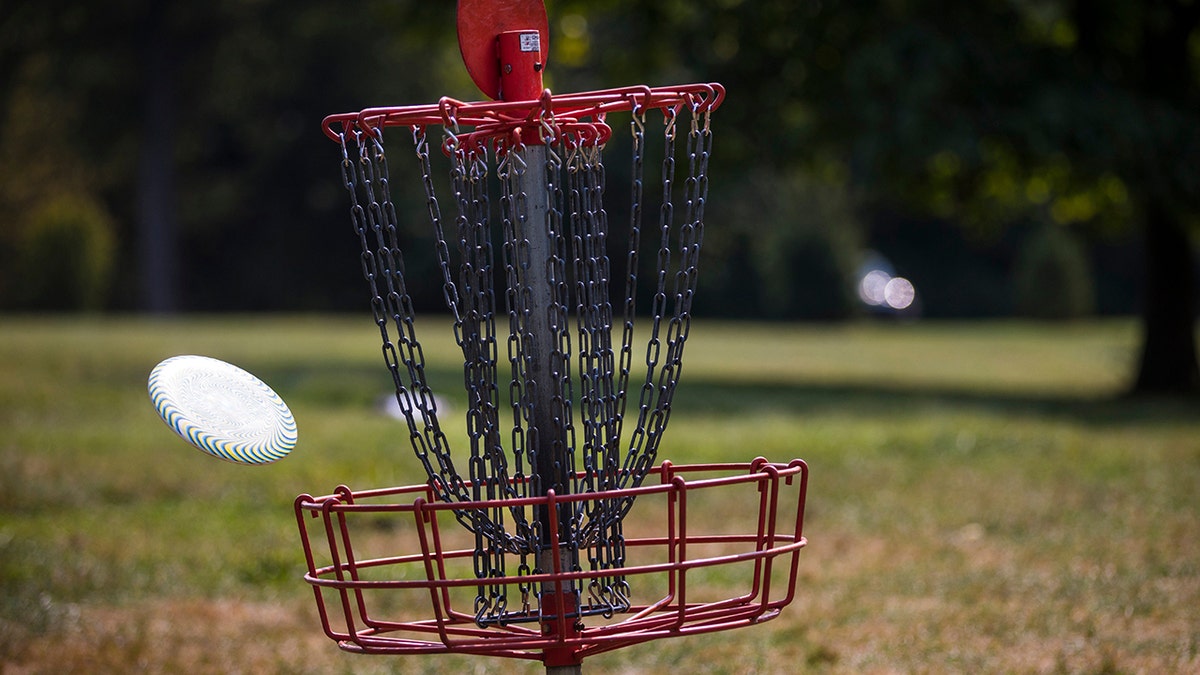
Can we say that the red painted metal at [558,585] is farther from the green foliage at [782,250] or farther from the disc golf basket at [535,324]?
the green foliage at [782,250]

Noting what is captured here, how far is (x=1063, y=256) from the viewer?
3394cm

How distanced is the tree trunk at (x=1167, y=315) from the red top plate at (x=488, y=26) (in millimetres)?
13264

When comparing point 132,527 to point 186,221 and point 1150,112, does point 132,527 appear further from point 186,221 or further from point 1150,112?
point 186,221

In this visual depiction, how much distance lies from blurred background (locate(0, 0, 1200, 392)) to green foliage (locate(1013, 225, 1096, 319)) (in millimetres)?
79

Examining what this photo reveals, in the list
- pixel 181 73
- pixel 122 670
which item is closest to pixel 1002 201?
pixel 122 670

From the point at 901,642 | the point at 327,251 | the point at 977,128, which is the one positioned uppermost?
the point at 977,128

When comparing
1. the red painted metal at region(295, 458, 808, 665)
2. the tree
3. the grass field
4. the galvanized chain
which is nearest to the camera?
the red painted metal at region(295, 458, 808, 665)

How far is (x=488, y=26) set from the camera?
2.83 metres

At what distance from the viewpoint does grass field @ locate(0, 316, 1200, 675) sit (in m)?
4.64

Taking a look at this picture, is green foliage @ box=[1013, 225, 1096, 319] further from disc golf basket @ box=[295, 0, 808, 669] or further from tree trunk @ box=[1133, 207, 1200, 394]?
disc golf basket @ box=[295, 0, 808, 669]

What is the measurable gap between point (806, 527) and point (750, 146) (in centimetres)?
852

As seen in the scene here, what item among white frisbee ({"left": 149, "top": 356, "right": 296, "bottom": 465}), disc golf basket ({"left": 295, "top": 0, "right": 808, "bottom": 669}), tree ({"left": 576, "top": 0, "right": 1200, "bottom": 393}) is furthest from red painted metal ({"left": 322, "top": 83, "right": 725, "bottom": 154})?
tree ({"left": 576, "top": 0, "right": 1200, "bottom": 393})

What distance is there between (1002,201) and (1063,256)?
1635 centimetres

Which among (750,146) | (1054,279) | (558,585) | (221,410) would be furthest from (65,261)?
(558,585)
